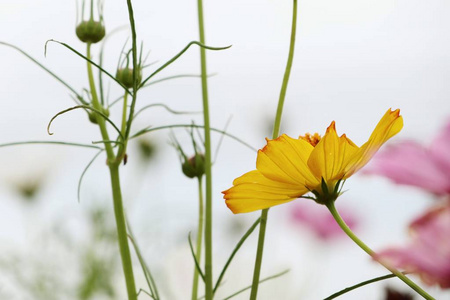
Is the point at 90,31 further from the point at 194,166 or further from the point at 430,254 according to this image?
the point at 430,254

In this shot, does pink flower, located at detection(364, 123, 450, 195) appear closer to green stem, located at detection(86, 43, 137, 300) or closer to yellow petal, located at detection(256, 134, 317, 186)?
yellow petal, located at detection(256, 134, 317, 186)

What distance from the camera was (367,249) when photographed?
26 cm

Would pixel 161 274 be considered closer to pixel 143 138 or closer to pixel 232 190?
pixel 143 138

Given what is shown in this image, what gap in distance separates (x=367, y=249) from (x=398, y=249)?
7cm

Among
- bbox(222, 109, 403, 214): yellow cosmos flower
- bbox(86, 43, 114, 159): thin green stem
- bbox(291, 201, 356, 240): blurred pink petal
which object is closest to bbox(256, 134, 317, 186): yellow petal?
bbox(222, 109, 403, 214): yellow cosmos flower

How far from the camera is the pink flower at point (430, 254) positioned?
176mm

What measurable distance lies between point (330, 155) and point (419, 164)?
57 millimetres

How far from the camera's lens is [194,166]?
15.7 inches

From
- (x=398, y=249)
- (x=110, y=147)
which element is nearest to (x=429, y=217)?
(x=398, y=249)

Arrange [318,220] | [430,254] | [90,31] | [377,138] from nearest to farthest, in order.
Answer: [430,254], [377,138], [90,31], [318,220]

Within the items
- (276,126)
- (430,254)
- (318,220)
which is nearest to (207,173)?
(276,126)

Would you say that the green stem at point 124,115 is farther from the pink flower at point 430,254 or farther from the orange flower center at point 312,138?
the pink flower at point 430,254

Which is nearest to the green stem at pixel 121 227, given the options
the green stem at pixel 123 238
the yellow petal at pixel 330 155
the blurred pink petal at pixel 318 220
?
the green stem at pixel 123 238

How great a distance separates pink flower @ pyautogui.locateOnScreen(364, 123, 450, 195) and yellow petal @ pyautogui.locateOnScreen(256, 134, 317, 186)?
0.05 metres
